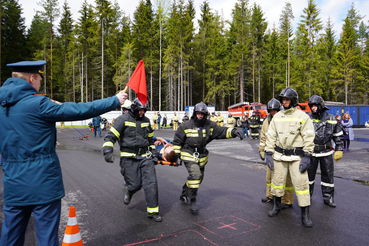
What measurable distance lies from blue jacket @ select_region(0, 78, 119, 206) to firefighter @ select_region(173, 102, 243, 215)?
2.97 meters

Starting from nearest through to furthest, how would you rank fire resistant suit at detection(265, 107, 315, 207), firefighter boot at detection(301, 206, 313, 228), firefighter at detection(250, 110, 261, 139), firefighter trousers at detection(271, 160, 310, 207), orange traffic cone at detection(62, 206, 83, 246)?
Result: orange traffic cone at detection(62, 206, 83, 246) → firefighter boot at detection(301, 206, 313, 228) → firefighter trousers at detection(271, 160, 310, 207) → fire resistant suit at detection(265, 107, 315, 207) → firefighter at detection(250, 110, 261, 139)

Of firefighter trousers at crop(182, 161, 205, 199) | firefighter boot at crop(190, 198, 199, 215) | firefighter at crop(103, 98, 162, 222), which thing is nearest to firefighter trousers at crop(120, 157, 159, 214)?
firefighter at crop(103, 98, 162, 222)

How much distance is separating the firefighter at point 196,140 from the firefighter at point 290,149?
2.27ft

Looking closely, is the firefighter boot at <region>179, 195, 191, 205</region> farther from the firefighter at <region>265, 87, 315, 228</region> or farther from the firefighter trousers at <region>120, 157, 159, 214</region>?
the firefighter at <region>265, 87, 315, 228</region>

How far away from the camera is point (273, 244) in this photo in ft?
12.1

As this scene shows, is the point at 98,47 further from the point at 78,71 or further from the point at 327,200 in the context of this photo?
the point at 327,200

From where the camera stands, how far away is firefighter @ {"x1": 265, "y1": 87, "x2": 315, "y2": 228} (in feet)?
14.9

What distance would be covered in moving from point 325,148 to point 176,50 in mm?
→ 42664

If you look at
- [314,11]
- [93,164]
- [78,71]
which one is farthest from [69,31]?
[93,164]

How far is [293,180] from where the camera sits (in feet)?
15.3

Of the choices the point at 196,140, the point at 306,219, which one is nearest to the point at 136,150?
the point at 196,140

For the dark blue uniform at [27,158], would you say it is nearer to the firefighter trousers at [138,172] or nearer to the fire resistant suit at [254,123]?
the firefighter trousers at [138,172]

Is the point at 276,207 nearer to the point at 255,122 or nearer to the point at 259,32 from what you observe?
the point at 255,122

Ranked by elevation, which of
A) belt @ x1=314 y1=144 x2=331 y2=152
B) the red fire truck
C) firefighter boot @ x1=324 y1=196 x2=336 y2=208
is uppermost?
the red fire truck
